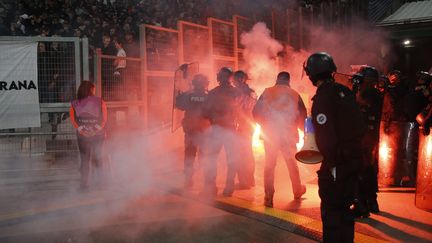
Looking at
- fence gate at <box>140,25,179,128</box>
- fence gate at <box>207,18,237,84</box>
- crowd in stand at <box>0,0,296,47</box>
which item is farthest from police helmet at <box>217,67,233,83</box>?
crowd in stand at <box>0,0,296,47</box>

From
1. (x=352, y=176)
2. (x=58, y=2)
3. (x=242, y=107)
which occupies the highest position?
(x=58, y=2)

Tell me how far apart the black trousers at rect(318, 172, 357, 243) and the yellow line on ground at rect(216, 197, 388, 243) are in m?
0.89

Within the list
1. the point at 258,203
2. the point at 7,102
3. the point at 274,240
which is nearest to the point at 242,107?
the point at 258,203

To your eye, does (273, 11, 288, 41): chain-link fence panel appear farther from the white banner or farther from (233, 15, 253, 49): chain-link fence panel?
the white banner

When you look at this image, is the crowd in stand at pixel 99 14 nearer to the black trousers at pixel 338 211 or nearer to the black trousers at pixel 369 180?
the black trousers at pixel 369 180

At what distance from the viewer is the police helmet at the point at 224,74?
5.83 metres

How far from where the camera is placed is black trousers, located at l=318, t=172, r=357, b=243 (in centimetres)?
339

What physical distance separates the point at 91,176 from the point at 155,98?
238 centimetres

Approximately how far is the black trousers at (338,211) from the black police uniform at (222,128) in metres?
2.61

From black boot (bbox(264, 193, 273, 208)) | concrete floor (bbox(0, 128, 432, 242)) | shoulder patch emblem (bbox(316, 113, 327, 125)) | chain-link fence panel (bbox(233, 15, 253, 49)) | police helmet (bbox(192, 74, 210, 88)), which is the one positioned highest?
chain-link fence panel (bbox(233, 15, 253, 49))

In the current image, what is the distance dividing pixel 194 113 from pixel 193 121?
0.12m

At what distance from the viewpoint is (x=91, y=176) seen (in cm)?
724

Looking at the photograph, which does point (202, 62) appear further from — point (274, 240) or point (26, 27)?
point (274, 240)

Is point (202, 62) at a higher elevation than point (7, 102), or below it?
higher
